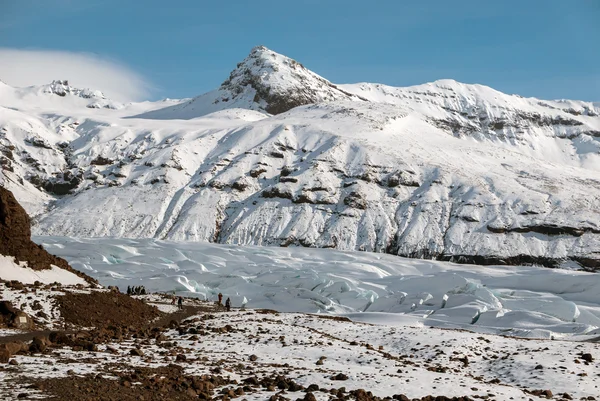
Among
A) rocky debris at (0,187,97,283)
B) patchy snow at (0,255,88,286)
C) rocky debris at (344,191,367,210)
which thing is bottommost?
patchy snow at (0,255,88,286)

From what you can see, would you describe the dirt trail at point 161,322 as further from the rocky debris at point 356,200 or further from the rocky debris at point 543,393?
the rocky debris at point 356,200

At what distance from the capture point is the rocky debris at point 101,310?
2814cm

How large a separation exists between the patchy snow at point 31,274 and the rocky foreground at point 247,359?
4.22ft

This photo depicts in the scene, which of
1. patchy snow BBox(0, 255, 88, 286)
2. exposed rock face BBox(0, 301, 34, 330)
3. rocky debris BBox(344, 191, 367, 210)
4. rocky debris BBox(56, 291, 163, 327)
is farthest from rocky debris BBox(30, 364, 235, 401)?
rocky debris BBox(344, 191, 367, 210)

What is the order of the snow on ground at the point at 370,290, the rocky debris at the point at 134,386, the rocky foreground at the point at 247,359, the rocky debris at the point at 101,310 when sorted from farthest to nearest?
the snow on ground at the point at 370,290
the rocky debris at the point at 101,310
the rocky foreground at the point at 247,359
the rocky debris at the point at 134,386

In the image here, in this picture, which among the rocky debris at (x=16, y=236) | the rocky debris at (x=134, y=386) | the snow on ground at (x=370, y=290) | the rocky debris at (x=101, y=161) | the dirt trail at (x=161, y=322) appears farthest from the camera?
the rocky debris at (x=101, y=161)

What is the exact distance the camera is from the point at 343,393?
54.0ft

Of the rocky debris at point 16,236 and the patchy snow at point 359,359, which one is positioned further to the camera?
the rocky debris at point 16,236

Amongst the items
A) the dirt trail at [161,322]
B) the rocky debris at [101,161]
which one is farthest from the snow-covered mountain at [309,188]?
the dirt trail at [161,322]

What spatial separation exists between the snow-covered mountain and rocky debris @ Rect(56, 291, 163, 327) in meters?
93.3

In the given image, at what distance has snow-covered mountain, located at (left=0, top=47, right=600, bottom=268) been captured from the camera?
127 m

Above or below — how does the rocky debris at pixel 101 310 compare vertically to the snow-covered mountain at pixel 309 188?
below

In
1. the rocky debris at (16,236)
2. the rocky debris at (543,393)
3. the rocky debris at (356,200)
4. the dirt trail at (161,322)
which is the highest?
the rocky debris at (356,200)

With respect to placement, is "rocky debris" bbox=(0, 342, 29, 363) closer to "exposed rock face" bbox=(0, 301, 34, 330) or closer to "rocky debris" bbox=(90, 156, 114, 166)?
"exposed rock face" bbox=(0, 301, 34, 330)
